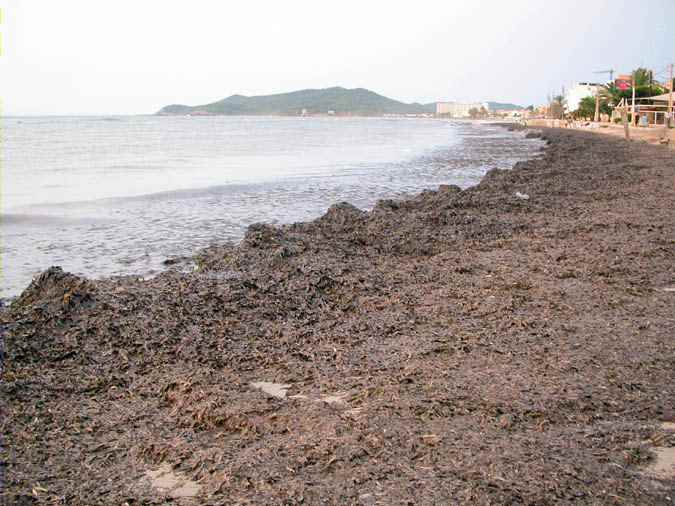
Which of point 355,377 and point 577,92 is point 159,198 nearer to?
point 355,377

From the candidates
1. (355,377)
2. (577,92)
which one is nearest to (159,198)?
(355,377)

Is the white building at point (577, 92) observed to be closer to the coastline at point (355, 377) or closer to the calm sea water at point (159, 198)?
the calm sea water at point (159, 198)

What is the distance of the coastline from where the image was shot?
9.30 feet

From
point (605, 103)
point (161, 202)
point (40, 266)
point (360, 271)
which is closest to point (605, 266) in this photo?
point (360, 271)

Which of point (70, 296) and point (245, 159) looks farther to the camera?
point (245, 159)

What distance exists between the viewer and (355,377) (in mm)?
3984

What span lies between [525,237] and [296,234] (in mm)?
3338

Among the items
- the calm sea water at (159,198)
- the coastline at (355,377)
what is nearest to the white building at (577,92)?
the calm sea water at (159,198)

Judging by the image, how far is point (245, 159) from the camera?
3077 cm

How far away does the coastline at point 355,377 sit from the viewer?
9.30 ft

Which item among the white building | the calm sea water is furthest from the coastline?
the white building

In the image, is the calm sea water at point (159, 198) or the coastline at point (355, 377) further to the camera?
the calm sea water at point (159, 198)

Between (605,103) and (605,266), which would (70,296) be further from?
(605,103)

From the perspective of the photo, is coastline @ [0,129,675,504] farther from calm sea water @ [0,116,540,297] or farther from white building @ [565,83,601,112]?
white building @ [565,83,601,112]
